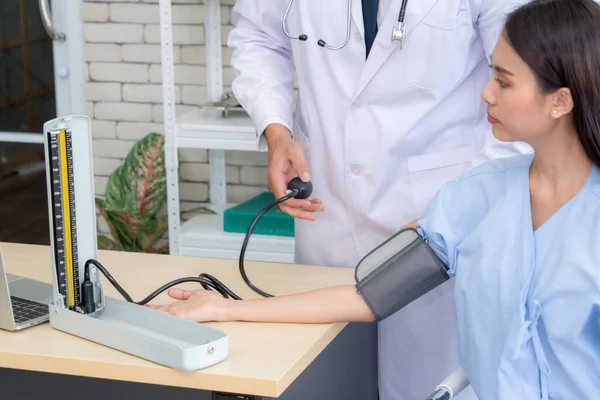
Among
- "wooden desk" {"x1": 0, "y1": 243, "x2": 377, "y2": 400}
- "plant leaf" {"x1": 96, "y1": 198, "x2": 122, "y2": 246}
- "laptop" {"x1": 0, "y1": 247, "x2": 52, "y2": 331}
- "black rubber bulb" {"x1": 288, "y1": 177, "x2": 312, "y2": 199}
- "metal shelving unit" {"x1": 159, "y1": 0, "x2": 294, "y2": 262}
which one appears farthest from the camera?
"plant leaf" {"x1": 96, "y1": 198, "x2": 122, "y2": 246}

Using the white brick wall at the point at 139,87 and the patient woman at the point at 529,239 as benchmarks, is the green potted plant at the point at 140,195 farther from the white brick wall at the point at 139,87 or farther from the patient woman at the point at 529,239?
the patient woman at the point at 529,239

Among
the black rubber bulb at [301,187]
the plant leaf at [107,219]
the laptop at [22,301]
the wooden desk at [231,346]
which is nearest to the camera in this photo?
the wooden desk at [231,346]

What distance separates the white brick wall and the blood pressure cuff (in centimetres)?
154

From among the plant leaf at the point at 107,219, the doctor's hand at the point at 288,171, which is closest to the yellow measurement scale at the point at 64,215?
the doctor's hand at the point at 288,171

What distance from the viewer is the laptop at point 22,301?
1323mm

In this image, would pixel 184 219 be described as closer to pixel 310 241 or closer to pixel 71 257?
pixel 310 241

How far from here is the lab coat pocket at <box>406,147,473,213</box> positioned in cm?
162

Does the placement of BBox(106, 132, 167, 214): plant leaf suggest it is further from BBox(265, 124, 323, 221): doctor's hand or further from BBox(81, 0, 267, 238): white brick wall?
BBox(265, 124, 323, 221): doctor's hand

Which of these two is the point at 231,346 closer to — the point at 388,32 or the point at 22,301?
the point at 22,301

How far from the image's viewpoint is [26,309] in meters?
1.40

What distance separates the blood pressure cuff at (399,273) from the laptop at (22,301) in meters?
0.51

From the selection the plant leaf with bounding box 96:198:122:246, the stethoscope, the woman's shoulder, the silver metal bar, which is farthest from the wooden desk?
the silver metal bar

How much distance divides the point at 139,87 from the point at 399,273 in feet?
6.03

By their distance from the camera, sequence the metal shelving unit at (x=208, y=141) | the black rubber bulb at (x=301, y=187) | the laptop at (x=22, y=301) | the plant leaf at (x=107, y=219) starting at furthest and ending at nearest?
the plant leaf at (x=107, y=219) < the metal shelving unit at (x=208, y=141) < the black rubber bulb at (x=301, y=187) < the laptop at (x=22, y=301)
